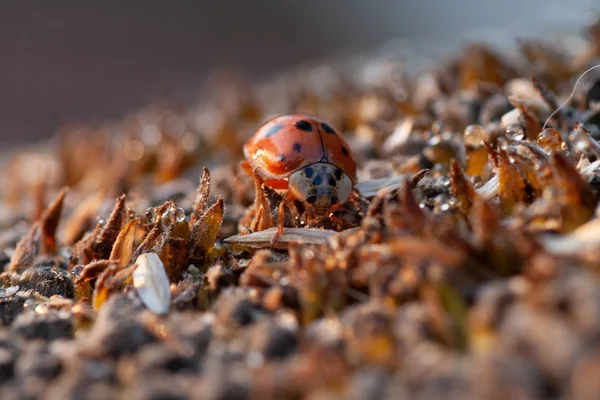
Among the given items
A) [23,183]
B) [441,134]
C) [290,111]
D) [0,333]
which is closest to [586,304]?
[0,333]

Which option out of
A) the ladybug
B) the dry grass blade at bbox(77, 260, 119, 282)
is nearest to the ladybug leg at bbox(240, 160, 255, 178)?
the ladybug

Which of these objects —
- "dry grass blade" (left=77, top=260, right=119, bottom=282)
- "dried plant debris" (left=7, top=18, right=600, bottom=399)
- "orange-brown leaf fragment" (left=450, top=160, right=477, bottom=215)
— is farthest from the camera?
"dry grass blade" (left=77, top=260, right=119, bottom=282)

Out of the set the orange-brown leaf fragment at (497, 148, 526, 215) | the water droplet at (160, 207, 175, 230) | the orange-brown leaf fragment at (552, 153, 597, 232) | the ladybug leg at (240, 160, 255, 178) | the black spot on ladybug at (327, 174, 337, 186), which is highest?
the ladybug leg at (240, 160, 255, 178)

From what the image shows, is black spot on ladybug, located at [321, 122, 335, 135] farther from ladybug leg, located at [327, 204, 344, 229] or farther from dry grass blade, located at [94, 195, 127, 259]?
dry grass blade, located at [94, 195, 127, 259]

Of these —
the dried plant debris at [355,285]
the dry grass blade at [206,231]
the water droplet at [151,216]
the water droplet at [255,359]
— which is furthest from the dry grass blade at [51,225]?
the water droplet at [255,359]

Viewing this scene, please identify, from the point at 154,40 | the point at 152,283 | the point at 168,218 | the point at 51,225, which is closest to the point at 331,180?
the point at 168,218

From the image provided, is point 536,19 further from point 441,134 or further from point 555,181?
point 555,181
